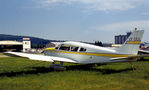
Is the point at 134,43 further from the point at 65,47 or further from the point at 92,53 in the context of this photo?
the point at 65,47

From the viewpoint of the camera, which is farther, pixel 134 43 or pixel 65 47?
pixel 65 47

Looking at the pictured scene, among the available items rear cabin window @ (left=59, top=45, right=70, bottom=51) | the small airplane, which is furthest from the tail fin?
rear cabin window @ (left=59, top=45, right=70, bottom=51)

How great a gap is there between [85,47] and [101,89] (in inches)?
223

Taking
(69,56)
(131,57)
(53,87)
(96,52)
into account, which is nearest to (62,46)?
(69,56)

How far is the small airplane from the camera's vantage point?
10.4 meters

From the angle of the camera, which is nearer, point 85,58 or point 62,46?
point 85,58

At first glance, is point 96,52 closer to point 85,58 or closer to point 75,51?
point 85,58

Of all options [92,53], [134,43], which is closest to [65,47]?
[92,53]

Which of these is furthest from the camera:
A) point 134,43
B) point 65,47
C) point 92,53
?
point 65,47

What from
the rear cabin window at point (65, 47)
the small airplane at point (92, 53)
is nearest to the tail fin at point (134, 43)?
the small airplane at point (92, 53)

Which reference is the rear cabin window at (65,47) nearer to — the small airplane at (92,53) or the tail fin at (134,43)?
the small airplane at (92,53)

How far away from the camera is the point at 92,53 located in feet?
38.5

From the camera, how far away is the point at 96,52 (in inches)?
457

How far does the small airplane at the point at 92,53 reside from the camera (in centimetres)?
1045
